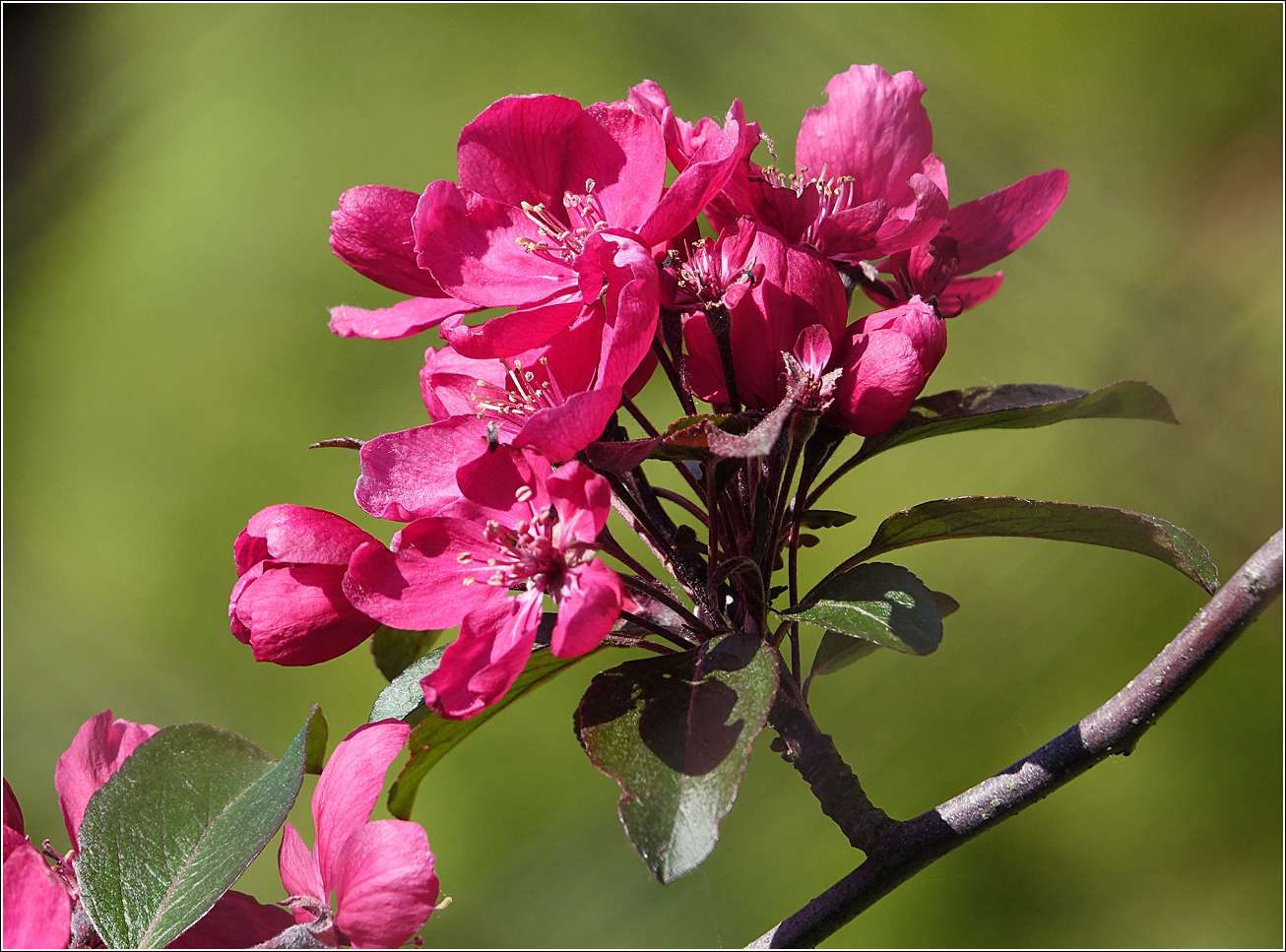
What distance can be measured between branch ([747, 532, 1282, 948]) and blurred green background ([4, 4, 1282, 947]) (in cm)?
38

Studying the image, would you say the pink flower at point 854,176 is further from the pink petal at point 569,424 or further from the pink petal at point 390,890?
the pink petal at point 390,890

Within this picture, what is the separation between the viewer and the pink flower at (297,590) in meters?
0.38

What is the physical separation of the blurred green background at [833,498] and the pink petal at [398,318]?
21.0 inches

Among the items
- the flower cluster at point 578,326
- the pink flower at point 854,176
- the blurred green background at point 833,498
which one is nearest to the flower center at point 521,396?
the flower cluster at point 578,326

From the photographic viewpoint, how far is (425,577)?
354 millimetres

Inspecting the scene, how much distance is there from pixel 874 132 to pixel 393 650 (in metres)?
0.37

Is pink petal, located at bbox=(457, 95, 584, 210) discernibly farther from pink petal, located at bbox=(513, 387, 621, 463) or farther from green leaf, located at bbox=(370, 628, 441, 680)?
green leaf, located at bbox=(370, 628, 441, 680)

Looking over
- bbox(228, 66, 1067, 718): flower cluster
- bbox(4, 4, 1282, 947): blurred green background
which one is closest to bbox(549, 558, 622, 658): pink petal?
bbox(228, 66, 1067, 718): flower cluster

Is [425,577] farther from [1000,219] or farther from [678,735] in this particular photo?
[1000,219]

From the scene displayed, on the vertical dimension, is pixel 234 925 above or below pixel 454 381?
below

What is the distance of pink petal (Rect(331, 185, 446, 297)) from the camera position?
0.40 m

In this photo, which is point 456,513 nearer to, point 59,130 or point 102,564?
point 102,564

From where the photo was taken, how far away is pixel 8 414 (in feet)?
6.23

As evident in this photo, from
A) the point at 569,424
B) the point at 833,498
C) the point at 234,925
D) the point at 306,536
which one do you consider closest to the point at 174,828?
the point at 234,925
